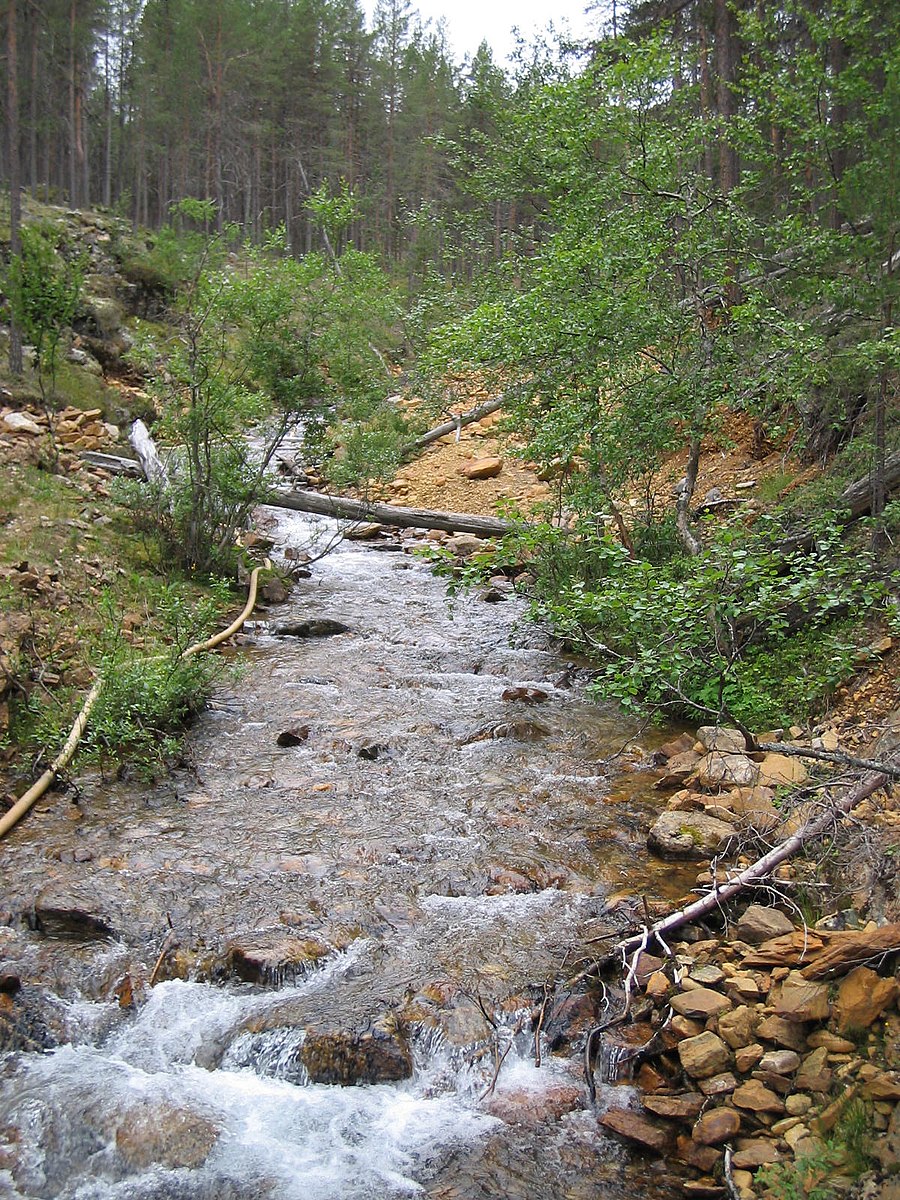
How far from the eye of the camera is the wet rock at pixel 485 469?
17.3m

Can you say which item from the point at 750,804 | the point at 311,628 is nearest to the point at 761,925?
the point at 750,804

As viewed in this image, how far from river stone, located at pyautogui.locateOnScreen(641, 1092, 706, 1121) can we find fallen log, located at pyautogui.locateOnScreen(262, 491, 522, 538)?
37.1ft

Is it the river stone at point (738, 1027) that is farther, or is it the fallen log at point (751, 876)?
the fallen log at point (751, 876)

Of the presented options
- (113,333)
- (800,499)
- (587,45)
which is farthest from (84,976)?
(113,333)

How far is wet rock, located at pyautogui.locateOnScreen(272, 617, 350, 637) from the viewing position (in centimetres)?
1088

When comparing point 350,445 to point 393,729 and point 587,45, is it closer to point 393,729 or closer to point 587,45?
point 393,729

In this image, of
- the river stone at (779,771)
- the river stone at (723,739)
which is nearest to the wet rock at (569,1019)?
the river stone at (779,771)

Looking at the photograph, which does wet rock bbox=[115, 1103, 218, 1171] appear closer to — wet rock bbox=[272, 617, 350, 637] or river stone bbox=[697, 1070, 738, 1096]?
river stone bbox=[697, 1070, 738, 1096]

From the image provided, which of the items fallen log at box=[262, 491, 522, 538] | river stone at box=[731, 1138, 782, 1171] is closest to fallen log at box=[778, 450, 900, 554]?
river stone at box=[731, 1138, 782, 1171]

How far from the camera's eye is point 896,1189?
2.90 meters

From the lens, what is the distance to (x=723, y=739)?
686 centimetres

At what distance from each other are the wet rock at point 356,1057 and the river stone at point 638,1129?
0.93m

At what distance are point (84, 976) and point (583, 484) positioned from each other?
641cm

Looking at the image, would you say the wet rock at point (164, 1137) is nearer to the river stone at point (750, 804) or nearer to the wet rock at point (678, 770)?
the river stone at point (750, 804)
